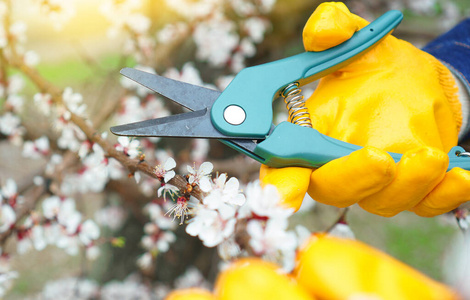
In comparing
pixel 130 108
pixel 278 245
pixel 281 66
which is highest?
pixel 281 66

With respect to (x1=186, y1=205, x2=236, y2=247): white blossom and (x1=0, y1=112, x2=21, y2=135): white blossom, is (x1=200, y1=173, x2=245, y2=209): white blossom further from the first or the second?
(x1=0, y1=112, x2=21, y2=135): white blossom

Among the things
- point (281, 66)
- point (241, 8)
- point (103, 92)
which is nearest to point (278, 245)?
point (281, 66)

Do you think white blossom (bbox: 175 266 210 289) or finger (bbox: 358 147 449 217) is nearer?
finger (bbox: 358 147 449 217)

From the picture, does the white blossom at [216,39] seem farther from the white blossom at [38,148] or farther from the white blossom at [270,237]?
the white blossom at [270,237]

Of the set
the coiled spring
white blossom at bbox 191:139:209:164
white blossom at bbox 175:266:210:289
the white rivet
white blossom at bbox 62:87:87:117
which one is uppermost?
the coiled spring

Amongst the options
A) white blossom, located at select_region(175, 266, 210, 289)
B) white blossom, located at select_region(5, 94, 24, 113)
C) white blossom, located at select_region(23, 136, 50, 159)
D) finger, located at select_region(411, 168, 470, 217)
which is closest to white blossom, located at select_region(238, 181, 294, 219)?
finger, located at select_region(411, 168, 470, 217)

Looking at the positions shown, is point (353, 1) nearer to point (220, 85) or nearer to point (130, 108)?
point (220, 85)

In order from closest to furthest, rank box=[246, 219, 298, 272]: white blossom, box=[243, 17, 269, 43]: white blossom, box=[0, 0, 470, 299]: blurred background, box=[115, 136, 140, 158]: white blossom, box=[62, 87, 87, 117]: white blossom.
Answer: box=[246, 219, 298, 272]: white blossom < box=[115, 136, 140, 158]: white blossom < box=[62, 87, 87, 117]: white blossom < box=[0, 0, 470, 299]: blurred background < box=[243, 17, 269, 43]: white blossom

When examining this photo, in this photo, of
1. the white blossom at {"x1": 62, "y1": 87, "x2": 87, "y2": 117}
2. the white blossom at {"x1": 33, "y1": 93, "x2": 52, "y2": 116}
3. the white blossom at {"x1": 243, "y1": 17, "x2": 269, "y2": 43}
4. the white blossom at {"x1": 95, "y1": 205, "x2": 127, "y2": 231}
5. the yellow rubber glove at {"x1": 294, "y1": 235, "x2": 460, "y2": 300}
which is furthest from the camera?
the white blossom at {"x1": 95, "y1": 205, "x2": 127, "y2": 231}
